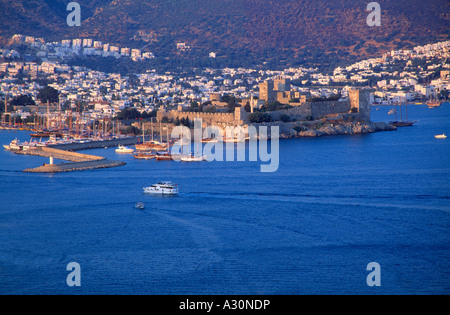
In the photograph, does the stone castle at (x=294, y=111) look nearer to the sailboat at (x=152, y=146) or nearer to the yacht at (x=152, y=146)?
the sailboat at (x=152, y=146)

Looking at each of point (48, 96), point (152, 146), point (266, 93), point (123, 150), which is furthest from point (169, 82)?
point (123, 150)

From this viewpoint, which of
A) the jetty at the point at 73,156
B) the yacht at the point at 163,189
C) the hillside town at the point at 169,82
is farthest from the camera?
the hillside town at the point at 169,82

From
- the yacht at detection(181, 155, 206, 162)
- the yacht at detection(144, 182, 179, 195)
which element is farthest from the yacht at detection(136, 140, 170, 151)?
the yacht at detection(144, 182, 179, 195)

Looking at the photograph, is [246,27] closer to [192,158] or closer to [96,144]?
[96,144]

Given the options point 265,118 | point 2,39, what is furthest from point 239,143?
point 2,39

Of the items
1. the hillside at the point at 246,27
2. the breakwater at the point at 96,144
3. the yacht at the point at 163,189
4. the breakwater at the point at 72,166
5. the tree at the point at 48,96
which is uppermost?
the hillside at the point at 246,27

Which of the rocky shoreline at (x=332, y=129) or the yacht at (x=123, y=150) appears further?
the rocky shoreline at (x=332, y=129)

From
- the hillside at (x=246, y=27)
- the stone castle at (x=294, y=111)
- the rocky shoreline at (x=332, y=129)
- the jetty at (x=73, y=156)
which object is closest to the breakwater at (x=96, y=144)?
the jetty at (x=73, y=156)
